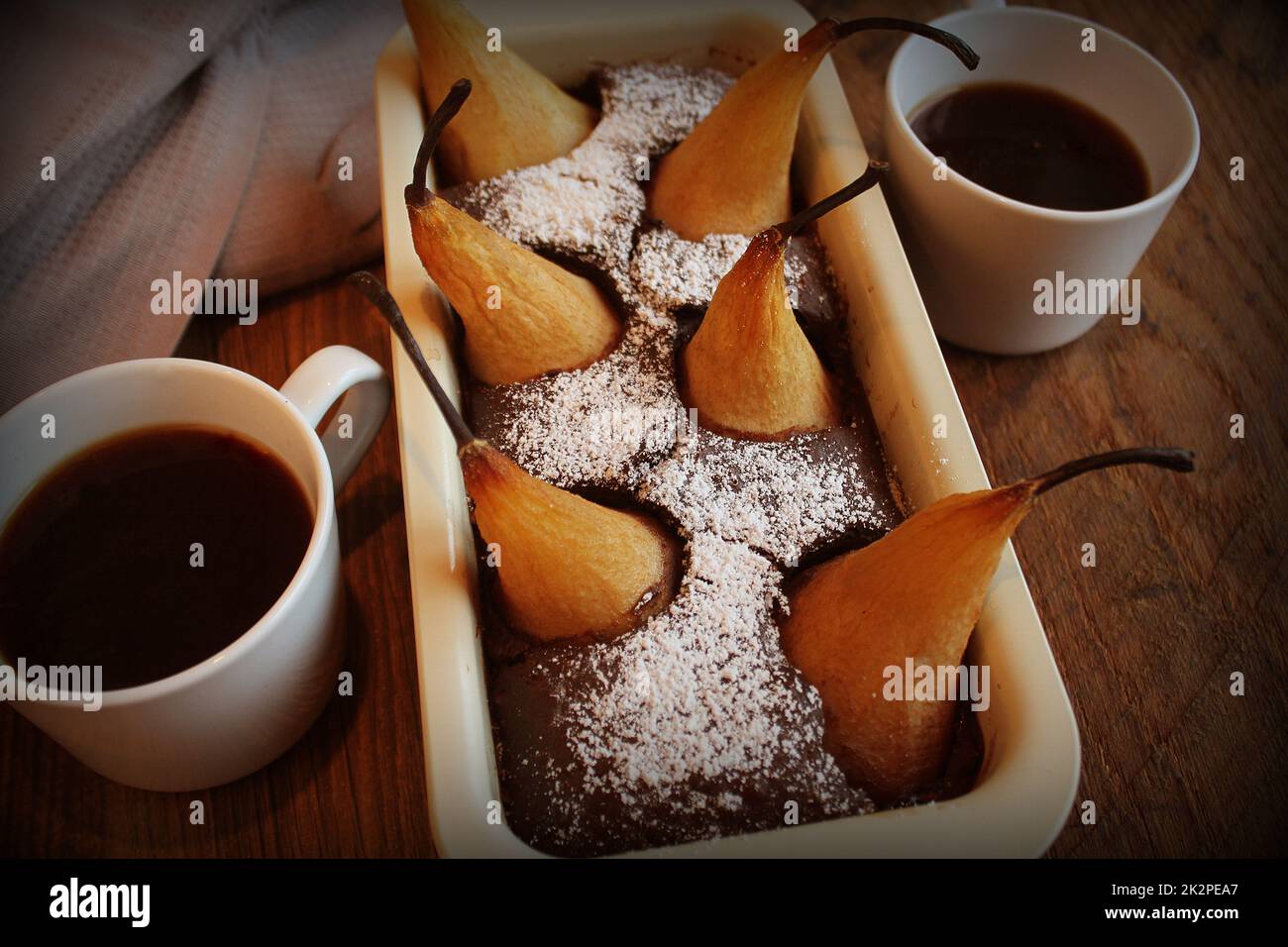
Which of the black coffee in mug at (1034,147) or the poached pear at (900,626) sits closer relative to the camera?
the poached pear at (900,626)

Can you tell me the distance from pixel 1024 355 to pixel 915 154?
0.19 metres

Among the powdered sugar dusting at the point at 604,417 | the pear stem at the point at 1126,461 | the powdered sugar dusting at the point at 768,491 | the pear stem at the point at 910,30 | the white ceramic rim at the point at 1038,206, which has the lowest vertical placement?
the powdered sugar dusting at the point at 768,491

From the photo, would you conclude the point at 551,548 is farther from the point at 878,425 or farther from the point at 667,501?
the point at 878,425

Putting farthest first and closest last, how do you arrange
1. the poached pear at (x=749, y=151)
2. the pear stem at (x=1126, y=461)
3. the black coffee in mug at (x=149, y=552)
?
the poached pear at (x=749, y=151) < the black coffee in mug at (x=149, y=552) < the pear stem at (x=1126, y=461)

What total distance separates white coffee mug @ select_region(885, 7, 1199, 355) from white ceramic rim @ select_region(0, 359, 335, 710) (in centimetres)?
44

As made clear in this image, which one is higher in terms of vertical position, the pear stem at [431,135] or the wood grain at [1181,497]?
the pear stem at [431,135]

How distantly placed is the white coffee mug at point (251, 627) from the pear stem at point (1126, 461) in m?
0.35

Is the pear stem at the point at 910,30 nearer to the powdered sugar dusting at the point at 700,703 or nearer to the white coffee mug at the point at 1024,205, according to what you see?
the white coffee mug at the point at 1024,205

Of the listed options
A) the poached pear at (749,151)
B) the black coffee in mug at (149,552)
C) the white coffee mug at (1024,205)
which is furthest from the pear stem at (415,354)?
the white coffee mug at (1024,205)

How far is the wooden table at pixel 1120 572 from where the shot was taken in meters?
0.61

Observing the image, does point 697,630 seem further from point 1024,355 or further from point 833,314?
point 1024,355

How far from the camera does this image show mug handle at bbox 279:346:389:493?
0.59 m

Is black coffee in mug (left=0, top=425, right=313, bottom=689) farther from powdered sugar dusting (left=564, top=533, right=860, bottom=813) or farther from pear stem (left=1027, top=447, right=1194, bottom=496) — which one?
pear stem (left=1027, top=447, right=1194, bottom=496)

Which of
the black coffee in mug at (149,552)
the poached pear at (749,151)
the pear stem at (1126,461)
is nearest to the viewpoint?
the pear stem at (1126,461)
